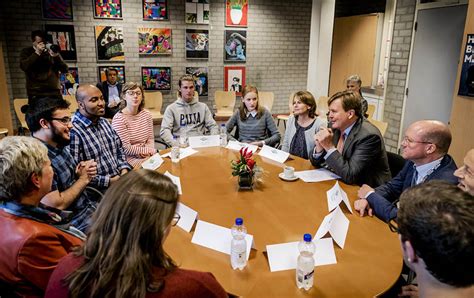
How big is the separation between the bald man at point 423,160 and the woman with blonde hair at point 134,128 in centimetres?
202

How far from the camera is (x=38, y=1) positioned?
242 inches

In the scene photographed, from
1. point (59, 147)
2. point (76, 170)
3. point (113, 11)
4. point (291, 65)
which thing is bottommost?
point (76, 170)

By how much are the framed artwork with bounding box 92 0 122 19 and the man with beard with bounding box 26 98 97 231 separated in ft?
16.2

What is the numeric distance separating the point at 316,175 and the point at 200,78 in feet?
17.7

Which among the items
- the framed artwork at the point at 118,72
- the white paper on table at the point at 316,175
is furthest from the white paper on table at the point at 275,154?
the framed artwork at the point at 118,72

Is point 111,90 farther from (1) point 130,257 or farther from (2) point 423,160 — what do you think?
(1) point 130,257

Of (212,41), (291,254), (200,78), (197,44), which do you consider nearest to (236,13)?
(212,41)

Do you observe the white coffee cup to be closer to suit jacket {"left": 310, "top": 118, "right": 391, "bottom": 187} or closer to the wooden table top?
the wooden table top

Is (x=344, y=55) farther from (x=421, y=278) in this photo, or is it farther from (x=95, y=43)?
(x=421, y=278)

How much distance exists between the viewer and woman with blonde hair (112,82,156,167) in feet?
10.8

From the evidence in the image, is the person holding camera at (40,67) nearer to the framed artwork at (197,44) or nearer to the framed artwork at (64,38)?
the framed artwork at (64,38)

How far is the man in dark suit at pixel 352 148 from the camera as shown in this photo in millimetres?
2404

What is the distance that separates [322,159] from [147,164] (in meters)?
1.30

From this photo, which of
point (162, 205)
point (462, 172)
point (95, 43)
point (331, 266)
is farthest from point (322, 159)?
point (95, 43)
